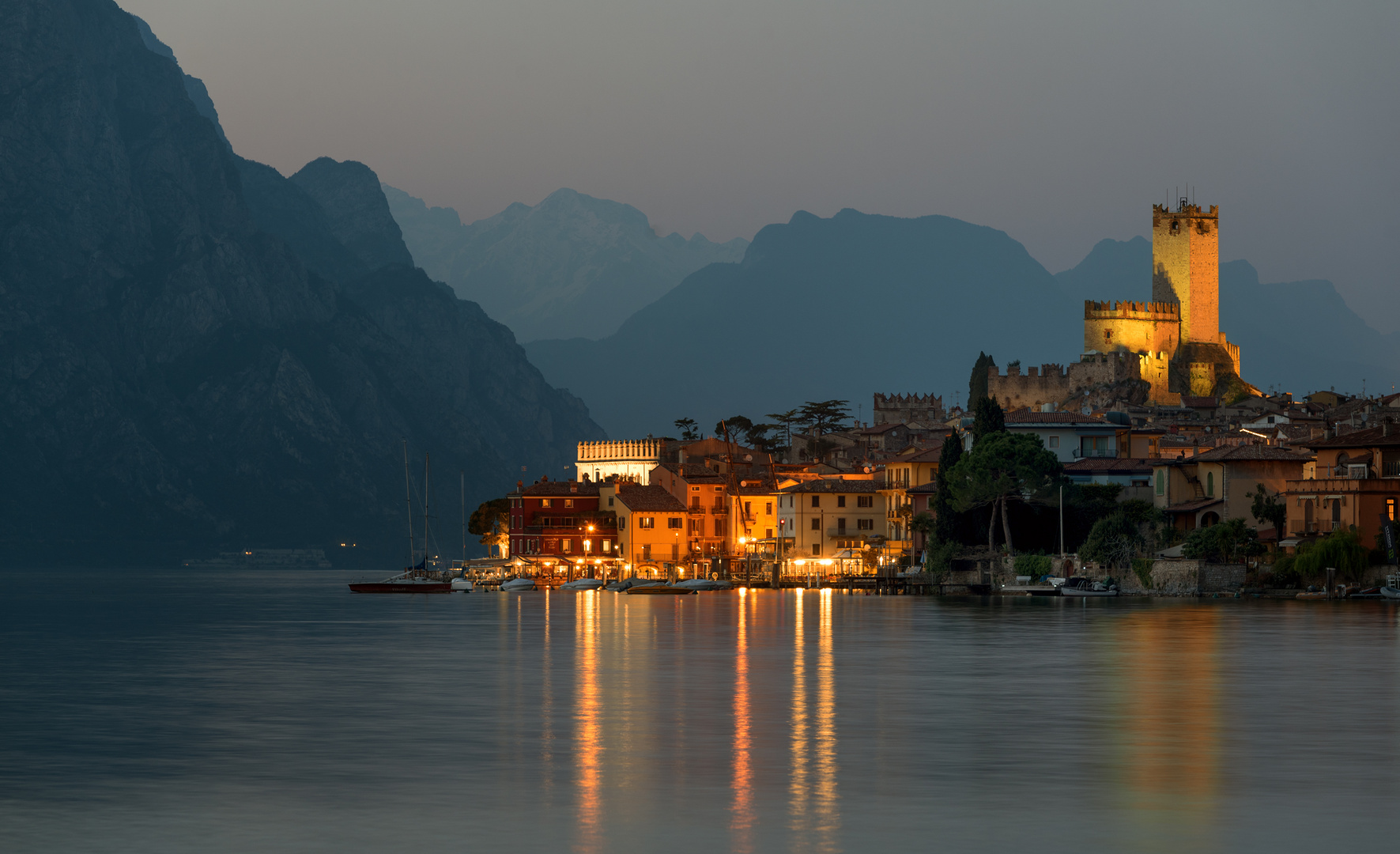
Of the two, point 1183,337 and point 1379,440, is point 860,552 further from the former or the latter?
point 1183,337

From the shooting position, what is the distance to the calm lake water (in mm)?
23016

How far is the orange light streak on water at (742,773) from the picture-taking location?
22109 millimetres

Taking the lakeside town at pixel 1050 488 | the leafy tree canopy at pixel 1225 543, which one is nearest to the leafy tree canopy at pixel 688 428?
the lakeside town at pixel 1050 488

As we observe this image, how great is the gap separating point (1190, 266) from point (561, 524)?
71.1 m

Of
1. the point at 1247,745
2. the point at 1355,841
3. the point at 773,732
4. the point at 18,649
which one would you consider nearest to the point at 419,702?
the point at 773,732

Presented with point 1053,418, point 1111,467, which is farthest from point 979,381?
point 1111,467

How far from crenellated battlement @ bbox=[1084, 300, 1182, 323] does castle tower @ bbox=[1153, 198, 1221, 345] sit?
1912mm

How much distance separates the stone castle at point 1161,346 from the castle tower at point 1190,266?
80 mm

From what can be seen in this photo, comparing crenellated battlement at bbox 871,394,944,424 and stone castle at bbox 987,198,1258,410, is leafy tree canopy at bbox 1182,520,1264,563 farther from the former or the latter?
crenellated battlement at bbox 871,394,944,424

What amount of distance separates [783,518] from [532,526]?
2436cm

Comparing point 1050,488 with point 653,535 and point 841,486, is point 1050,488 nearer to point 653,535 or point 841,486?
point 841,486

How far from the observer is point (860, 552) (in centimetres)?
12719

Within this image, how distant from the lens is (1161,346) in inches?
6604

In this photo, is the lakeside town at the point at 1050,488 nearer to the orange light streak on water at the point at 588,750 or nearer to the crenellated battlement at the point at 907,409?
the crenellated battlement at the point at 907,409
